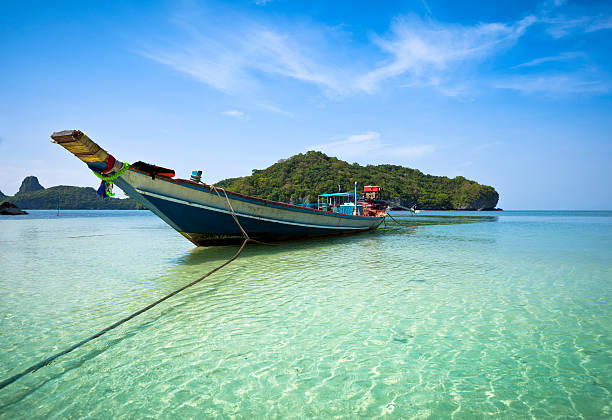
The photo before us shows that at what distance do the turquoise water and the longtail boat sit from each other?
2.69m

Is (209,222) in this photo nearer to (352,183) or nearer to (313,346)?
(313,346)

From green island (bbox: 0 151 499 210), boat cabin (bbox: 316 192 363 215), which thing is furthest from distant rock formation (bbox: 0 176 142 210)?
boat cabin (bbox: 316 192 363 215)

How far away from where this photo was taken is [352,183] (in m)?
94.3

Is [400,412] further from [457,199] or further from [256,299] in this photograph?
[457,199]

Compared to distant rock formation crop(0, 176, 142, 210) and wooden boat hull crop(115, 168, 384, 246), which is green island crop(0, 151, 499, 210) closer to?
distant rock formation crop(0, 176, 142, 210)

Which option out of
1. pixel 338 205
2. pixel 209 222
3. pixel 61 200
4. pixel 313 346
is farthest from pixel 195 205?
pixel 61 200

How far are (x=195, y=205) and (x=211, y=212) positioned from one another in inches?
26.0

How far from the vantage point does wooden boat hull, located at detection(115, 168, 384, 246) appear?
9070 millimetres

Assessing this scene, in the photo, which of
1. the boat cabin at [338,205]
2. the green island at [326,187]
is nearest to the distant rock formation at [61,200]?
the green island at [326,187]

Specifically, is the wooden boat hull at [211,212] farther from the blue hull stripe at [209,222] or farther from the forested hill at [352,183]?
the forested hill at [352,183]

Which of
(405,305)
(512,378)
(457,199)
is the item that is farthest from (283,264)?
(457,199)

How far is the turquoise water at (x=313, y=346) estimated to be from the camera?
273cm

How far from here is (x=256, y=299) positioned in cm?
571

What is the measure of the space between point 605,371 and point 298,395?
11.3 ft
